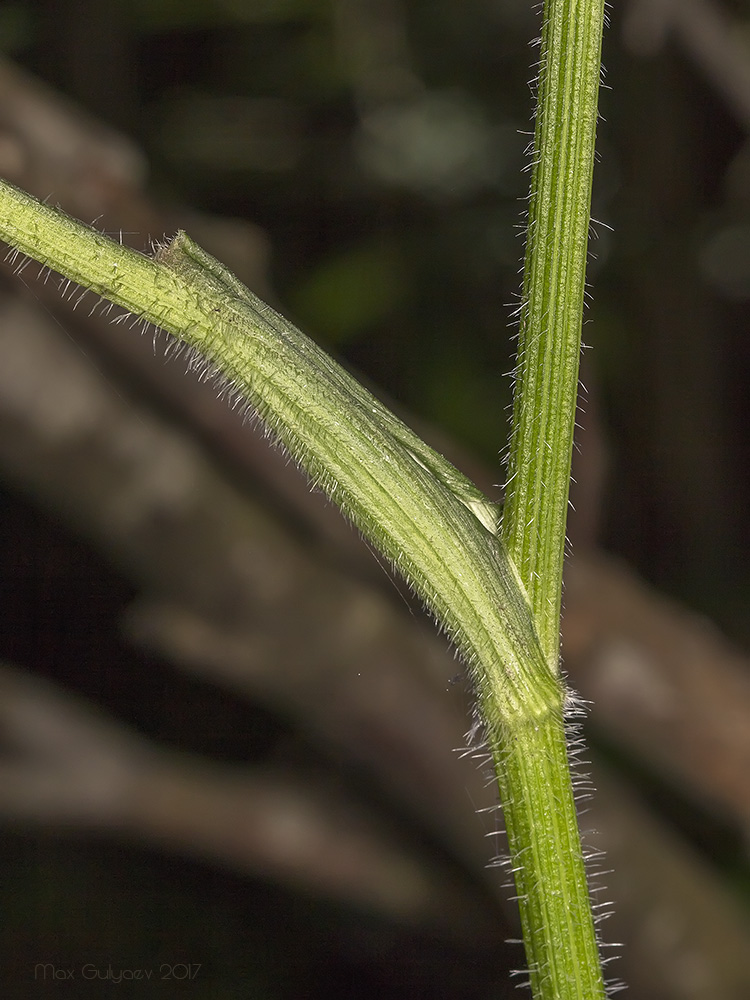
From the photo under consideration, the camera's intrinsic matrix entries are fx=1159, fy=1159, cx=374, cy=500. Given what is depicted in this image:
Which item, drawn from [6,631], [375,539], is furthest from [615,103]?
[375,539]

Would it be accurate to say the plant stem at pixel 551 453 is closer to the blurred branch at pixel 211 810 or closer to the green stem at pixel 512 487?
the green stem at pixel 512 487

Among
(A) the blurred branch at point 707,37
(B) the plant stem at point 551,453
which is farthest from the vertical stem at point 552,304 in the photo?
(A) the blurred branch at point 707,37

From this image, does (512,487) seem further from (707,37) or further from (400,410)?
(707,37)

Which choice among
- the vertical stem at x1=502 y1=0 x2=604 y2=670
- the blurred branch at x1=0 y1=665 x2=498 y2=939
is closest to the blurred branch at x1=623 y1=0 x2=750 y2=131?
the blurred branch at x1=0 y1=665 x2=498 y2=939

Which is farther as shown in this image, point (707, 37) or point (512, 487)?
point (707, 37)

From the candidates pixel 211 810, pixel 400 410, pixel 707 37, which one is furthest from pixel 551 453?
pixel 707 37

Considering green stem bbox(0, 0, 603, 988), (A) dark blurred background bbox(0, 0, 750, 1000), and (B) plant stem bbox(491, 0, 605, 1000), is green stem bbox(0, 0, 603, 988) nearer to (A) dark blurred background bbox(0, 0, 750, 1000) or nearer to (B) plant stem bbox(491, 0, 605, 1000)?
(B) plant stem bbox(491, 0, 605, 1000)
